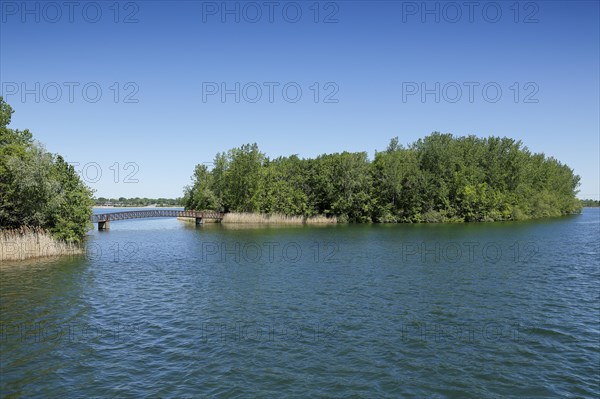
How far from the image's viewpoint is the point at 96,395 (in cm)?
1339

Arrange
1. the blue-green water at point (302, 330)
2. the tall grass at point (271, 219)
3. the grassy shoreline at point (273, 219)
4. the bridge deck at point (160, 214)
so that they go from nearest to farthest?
1. the blue-green water at point (302, 330)
2. the bridge deck at point (160, 214)
3. the grassy shoreline at point (273, 219)
4. the tall grass at point (271, 219)

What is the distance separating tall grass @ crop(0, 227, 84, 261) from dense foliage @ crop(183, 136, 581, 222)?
2716 inches

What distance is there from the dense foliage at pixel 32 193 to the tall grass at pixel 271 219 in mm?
60799

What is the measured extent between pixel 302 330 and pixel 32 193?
34808mm

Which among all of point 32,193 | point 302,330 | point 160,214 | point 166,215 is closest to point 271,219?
point 166,215

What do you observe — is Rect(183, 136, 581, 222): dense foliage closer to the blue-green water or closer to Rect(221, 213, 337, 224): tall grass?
Rect(221, 213, 337, 224): tall grass

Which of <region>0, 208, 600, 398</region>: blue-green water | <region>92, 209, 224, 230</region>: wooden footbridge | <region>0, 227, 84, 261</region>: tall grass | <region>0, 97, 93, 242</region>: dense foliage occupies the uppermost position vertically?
<region>0, 97, 93, 242</region>: dense foliage

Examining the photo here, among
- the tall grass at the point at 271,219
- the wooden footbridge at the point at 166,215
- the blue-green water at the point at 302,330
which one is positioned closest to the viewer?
the blue-green water at the point at 302,330

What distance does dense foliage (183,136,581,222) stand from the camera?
10819cm

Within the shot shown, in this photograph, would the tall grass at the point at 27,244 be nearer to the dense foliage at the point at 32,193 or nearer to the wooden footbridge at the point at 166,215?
the dense foliage at the point at 32,193

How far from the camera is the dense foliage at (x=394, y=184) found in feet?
355

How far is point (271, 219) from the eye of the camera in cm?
10769

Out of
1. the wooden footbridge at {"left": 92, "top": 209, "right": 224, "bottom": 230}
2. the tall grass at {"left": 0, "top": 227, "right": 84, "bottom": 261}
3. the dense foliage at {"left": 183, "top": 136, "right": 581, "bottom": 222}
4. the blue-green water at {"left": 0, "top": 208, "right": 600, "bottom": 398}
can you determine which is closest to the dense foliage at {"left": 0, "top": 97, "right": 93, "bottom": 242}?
the tall grass at {"left": 0, "top": 227, "right": 84, "bottom": 261}

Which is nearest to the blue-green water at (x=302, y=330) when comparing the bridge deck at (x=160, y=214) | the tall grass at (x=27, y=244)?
A: the tall grass at (x=27, y=244)
